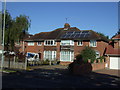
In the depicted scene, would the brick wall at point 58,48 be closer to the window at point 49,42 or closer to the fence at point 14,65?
the window at point 49,42

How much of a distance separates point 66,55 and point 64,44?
2189mm

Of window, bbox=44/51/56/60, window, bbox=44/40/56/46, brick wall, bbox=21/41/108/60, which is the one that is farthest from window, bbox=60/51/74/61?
window, bbox=44/40/56/46

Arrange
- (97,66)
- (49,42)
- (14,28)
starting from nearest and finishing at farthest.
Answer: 1. (14,28)
2. (97,66)
3. (49,42)

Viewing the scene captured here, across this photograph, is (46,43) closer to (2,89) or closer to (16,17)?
(16,17)

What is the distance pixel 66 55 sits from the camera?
126 ft

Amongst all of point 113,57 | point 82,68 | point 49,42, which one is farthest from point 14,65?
point 113,57

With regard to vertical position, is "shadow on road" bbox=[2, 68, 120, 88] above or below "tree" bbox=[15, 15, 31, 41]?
below

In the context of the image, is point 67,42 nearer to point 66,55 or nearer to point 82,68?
point 66,55

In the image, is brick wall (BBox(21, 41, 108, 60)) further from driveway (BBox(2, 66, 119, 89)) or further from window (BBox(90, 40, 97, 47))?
driveway (BBox(2, 66, 119, 89))

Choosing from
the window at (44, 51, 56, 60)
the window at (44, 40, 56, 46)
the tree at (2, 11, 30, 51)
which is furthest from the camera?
the window at (44, 40, 56, 46)

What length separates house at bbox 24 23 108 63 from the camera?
36.3m

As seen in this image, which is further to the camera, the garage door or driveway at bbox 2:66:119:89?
the garage door

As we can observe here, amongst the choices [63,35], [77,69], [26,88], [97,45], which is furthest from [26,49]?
[26,88]

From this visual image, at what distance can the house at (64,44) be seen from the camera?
36.3 m
